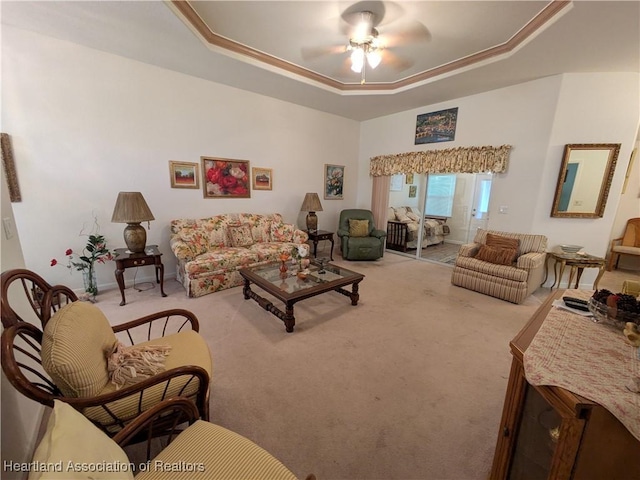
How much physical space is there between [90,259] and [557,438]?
13.5ft

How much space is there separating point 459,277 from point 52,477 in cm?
412

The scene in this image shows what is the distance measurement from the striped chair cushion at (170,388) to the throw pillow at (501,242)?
3.94 meters

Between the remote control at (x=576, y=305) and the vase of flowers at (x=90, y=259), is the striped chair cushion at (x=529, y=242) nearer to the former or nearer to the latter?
the remote control at (x=576, y=305)

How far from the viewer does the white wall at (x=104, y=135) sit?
9.09 feet

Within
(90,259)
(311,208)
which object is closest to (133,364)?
(90,259)

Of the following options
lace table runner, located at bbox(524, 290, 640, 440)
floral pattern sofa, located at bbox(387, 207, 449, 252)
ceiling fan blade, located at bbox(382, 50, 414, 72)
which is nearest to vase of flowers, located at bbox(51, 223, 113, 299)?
lace table runner, located at bbox(524, 290, 640, 440)

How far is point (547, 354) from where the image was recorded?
0.97 m

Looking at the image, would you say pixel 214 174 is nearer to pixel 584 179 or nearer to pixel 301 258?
pixel 301 258

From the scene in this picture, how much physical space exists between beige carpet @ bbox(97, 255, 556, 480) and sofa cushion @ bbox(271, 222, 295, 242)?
1.48 m

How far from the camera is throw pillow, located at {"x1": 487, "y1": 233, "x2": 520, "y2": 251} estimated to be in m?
3.59

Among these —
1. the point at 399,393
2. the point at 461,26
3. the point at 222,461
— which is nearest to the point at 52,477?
the point at 222,461

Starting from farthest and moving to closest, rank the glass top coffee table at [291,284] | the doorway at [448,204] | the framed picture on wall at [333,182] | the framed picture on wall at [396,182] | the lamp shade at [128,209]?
the framed picture on wall at [396,182], the framed picture on wall at [333,182], the doorway at [448,204], the lamp shade at [128,209], the glass top coffee table at [291,284]

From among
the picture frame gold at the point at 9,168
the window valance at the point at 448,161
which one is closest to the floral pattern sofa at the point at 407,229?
the window valance at the point at 448,161

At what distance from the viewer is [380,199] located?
5.65 meters
